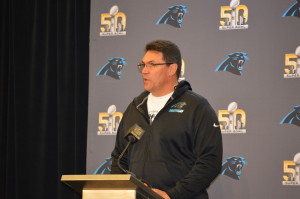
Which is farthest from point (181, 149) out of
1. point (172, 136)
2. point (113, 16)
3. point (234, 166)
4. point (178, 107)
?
point (113, 16)

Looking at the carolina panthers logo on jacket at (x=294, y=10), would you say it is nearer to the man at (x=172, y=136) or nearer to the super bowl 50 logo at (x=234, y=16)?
the super bowl 50 logo at (x=234, y=16)

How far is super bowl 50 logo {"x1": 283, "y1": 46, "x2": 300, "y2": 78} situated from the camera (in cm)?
364

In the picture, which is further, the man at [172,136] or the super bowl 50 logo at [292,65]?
the super bowl 50 logo at [292,65]

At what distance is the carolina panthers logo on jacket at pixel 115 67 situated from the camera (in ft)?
13.6

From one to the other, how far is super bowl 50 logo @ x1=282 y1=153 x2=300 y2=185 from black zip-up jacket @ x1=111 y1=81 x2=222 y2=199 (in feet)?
3.50

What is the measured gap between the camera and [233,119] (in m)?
3.77

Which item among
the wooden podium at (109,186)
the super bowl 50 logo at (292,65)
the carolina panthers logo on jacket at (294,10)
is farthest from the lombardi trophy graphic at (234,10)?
the wooden podium at (109,186)

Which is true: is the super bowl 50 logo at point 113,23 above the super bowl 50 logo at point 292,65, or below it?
above

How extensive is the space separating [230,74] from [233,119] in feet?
1.34

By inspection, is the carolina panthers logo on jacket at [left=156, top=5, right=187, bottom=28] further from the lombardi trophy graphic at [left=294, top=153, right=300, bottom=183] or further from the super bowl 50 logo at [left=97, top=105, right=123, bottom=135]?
the lombardi trophy graphic at [left=294, top=153, right=300, bottom=183]

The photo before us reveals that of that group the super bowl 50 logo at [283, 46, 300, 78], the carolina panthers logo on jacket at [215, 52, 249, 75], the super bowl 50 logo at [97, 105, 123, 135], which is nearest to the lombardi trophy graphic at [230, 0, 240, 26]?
the carolina panthers logo on jacket at [215, 52, 249, 75]

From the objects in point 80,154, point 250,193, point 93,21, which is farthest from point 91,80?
point 250,193

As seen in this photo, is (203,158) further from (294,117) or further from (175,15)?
(175,15)

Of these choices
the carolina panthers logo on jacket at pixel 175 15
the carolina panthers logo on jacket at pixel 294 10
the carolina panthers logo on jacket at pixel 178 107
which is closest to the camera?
the carolina panthers logo on jacket at pixel 178 107
